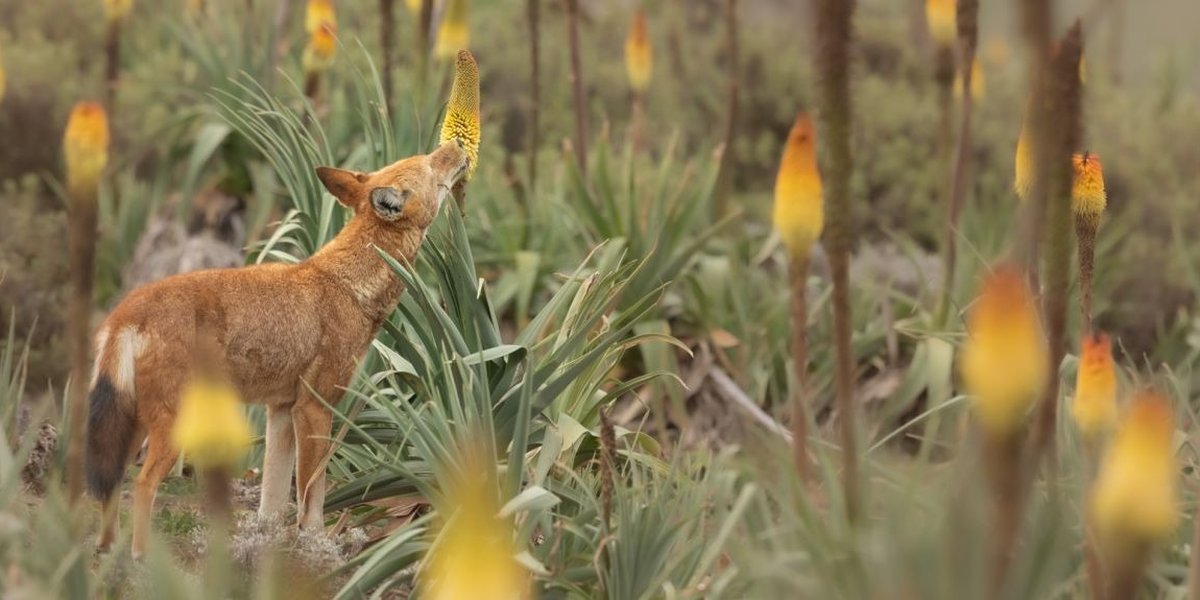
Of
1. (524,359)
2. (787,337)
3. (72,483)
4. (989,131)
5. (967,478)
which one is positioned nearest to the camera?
(967,478)

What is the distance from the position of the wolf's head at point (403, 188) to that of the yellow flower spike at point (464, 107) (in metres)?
0.08

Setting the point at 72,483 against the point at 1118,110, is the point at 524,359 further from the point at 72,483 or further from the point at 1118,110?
the point at 1118,110

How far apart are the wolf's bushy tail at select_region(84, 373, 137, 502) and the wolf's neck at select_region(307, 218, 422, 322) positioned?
75cm

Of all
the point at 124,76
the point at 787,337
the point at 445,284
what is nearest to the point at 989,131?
the point at 787,337

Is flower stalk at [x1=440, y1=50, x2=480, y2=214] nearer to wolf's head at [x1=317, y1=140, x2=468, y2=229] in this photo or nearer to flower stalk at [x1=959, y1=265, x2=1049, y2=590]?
wolf's head at [x1=317, y1=140, x2=468, y2=229]

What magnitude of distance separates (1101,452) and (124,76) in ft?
28.3

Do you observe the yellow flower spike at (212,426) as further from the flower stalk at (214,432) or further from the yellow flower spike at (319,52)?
the yellow flower spike at (319,52)

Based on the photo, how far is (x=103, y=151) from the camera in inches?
141

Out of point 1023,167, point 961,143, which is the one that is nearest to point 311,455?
point 1023,167

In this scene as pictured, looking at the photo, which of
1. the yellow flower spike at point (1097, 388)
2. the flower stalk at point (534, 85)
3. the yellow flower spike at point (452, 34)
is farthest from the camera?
the flower stalk at point (534, 85)

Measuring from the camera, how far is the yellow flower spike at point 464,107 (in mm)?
5148

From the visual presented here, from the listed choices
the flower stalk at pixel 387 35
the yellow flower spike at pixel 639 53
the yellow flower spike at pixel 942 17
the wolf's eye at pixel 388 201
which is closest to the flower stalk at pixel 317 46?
the flower stalk at pixel 387 35

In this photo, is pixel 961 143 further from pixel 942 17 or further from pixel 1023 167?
pixel 1023 167

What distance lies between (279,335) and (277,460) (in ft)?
1.37
